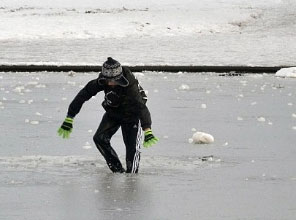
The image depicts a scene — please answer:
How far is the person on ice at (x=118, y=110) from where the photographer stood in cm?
995

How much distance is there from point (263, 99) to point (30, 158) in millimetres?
8511

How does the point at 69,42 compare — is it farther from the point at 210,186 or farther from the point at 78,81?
the point at 210,186

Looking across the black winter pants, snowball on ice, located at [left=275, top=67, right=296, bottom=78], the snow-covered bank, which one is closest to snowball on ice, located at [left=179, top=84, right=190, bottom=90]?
snowball on ice, located at [left=275, top=67, right=296, bottom=78]

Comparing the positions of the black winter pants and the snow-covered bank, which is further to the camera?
the snow-covered bank

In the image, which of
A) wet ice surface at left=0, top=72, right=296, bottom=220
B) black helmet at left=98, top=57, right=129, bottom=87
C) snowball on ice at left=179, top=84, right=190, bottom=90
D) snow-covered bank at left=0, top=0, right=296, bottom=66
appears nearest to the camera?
wet ice surface at left=0, top=72, right=296, bottom=220

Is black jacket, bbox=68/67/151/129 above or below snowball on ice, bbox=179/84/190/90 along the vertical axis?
above

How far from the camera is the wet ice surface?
8281 mm

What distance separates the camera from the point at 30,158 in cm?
1123

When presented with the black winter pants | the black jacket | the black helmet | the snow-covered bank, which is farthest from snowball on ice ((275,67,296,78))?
the black helmet

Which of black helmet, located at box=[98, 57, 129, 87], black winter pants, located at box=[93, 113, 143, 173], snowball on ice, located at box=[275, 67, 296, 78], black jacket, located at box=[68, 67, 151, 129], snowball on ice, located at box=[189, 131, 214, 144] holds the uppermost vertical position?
black helmet, located at box=[98, 57, 129, 87]

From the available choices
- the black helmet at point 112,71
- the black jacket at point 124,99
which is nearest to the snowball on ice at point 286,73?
the black jacket at point 124,99

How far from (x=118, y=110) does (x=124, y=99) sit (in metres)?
0.21

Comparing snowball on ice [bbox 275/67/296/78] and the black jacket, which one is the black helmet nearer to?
the black jacket

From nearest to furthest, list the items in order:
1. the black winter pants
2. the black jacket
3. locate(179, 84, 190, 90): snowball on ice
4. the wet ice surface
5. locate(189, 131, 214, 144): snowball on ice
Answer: the wet ice surface < the black jacket < the black winter pants < locate(189, 131, 214, 144): snowball on ice < locate(179, 84, 190, 90): snowball on ice
